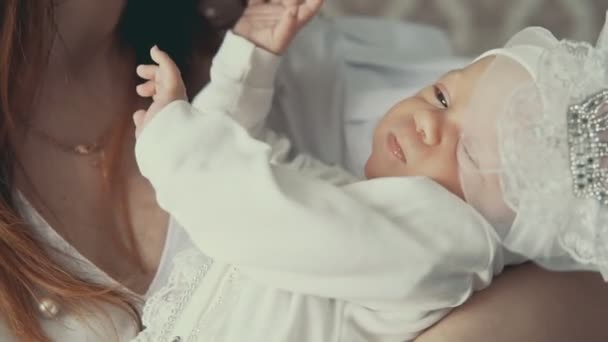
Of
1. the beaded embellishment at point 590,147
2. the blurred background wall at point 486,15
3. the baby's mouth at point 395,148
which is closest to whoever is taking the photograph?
the beaded embellishment at point 590,147

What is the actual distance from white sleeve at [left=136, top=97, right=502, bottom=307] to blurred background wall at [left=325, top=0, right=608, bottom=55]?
2.61 ft

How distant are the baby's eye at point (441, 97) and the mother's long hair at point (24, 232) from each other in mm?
348

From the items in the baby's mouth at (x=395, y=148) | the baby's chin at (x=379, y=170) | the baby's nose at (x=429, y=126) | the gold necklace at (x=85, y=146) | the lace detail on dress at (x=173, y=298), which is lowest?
the lace detail on dress at (x=173, y=298)

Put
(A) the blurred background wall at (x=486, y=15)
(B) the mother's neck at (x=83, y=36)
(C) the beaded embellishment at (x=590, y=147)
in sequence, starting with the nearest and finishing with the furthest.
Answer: (C) the beaded embellishment at (x=590, y=147), (B) the mother's neck at (x=83, y=36), (A) the blurred background wall at (x=486, y=15)

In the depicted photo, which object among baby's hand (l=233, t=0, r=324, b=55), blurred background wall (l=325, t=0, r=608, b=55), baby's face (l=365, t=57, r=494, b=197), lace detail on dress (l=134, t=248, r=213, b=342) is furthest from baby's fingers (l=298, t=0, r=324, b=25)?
blurred background wall (l=325, t=0, r=608, b=55)

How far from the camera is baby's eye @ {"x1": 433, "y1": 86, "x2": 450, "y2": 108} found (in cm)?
77

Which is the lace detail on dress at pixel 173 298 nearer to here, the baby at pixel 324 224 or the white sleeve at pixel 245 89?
the baby at pixel 324 224

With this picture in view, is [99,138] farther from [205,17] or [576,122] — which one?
[576,122]

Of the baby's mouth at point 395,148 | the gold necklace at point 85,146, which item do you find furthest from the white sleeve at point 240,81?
the baby's mouth at point 395,148

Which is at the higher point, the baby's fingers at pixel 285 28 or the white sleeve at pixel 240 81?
the baby's fingers at pixel 285 28

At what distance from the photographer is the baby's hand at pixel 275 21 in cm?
90

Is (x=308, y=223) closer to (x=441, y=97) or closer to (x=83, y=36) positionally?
(x=441, y=97)

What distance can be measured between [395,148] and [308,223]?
0.14m

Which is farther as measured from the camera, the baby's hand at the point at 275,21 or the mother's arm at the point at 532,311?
the baby's hand at the point at 275,21
